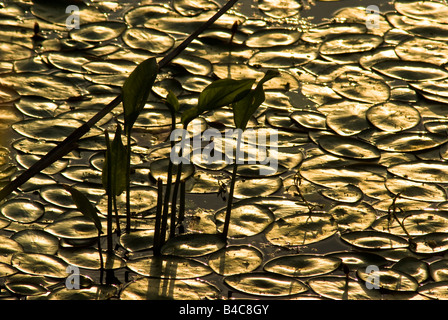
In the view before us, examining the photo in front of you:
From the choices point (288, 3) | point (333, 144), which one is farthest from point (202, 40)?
point (333, 144)

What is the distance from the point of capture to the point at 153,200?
2180 mm

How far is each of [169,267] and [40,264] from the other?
312mm

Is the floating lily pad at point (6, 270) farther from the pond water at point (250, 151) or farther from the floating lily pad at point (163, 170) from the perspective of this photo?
the floating lily pad at point (163, 170)

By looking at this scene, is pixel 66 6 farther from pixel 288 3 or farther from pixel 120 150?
pixel 120 150

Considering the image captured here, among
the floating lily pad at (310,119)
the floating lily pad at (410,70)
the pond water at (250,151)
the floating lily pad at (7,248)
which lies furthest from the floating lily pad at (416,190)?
the floating lily pad at (7,248)

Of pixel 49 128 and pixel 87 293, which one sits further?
pixel 49 128

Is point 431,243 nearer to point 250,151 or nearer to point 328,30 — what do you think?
point 250,151

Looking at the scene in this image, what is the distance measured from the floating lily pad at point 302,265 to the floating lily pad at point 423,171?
1.49 ft

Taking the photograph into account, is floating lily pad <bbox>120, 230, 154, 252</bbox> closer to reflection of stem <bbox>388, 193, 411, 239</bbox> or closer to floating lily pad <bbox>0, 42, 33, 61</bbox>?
reflection of stem <bbox>388, 193, 411, 239</bbox>

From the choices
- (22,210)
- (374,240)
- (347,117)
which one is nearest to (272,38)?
(347,117)

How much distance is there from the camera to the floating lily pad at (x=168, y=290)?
1854 mm

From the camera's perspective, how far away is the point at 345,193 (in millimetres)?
2229

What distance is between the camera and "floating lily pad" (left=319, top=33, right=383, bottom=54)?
293 cm

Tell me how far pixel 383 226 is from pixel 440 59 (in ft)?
3.32
